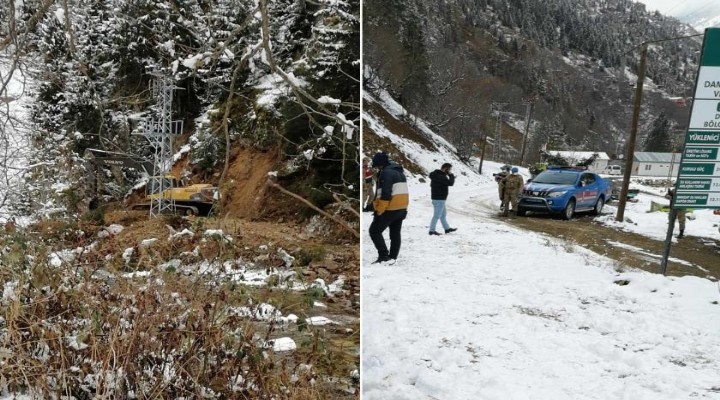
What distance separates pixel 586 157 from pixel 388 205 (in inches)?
18.5

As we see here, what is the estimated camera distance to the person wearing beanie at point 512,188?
3.84ft

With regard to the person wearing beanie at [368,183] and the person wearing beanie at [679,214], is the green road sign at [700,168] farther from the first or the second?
the person wearing beanie at [368,183]

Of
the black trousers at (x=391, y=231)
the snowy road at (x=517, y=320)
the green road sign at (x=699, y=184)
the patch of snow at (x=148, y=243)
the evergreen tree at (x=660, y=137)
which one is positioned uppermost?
the evergreen tree at (x=660, y=137)

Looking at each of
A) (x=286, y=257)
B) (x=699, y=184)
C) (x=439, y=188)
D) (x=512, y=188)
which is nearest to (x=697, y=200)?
(x=699, y=184)

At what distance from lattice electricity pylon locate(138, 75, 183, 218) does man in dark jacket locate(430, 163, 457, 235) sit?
2.03 metres

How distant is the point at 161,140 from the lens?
2.99 m

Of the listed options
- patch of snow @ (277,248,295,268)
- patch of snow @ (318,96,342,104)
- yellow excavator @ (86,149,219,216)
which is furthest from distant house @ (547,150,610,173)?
yellow excavator @ (86,149,219,216)

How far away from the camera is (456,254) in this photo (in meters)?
1.23

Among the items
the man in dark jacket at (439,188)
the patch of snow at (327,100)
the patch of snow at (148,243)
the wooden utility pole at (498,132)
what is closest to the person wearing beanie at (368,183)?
the man in dark jacket at (439,188)

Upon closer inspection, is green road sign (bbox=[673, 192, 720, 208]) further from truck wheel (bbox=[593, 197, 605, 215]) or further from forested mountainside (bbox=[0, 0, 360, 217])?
forested mountainside (bbox=[0, 0, 360, 217])

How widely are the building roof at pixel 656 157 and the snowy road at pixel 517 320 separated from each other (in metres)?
0.24

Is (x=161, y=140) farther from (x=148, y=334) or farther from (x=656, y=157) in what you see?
(x=656, y=157)

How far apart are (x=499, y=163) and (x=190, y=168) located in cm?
216

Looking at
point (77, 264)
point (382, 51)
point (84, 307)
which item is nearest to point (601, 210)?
point (382, 51)
